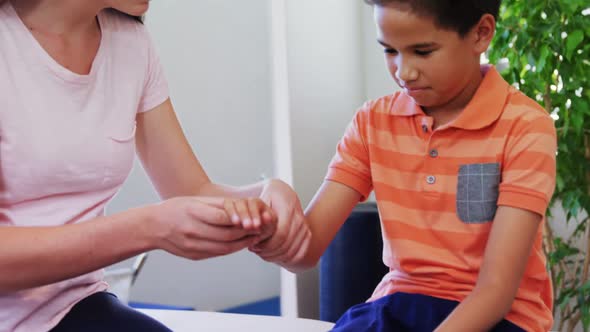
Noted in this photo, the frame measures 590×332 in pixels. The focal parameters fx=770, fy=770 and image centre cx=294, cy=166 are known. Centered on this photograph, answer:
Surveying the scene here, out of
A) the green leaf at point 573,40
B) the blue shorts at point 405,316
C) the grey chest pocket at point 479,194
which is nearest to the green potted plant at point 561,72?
the green leaf at point 573,40

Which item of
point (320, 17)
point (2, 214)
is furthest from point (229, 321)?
point (320, 17)

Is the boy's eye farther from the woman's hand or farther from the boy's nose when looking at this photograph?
the woman's hand

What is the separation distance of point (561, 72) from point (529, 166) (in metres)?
1.14

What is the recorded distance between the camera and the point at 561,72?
7.61 ft

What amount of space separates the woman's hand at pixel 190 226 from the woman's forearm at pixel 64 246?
0.7 inches

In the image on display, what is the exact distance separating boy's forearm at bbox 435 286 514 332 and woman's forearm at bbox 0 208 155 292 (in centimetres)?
49

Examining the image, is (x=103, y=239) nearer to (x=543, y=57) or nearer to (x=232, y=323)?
(x=232, y=323)

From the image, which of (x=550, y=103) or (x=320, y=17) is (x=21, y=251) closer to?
(x=550, y=103)

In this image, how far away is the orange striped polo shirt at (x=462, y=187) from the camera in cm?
131

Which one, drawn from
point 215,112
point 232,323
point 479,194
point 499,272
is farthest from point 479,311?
point 215,112

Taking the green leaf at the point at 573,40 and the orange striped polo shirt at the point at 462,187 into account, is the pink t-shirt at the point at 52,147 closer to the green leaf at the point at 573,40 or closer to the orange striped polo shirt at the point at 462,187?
the orange striped polo shirt at the point at 462,187

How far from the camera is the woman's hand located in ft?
3.56

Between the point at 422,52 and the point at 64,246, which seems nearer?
the point at 64,246

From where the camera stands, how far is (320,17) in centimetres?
308
